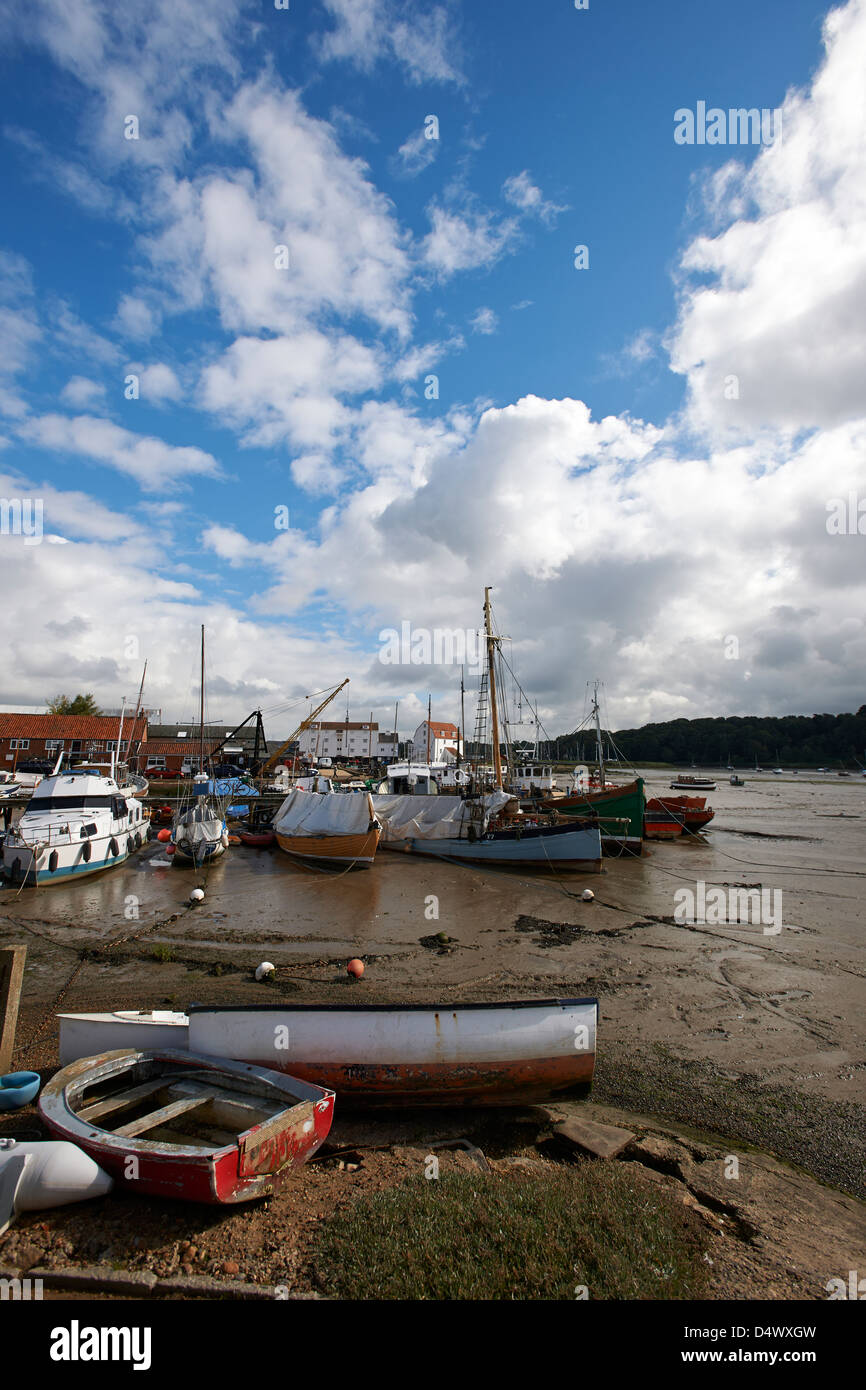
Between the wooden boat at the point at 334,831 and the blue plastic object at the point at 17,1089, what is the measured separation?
19.0 meters

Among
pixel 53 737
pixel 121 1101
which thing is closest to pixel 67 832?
pixel 121 1101

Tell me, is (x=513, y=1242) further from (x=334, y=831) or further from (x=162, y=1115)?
(x=334, y=831)

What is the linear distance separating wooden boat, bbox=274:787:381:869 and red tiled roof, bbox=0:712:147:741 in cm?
4170

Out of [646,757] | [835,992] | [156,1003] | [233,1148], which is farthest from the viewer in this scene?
[646,757]

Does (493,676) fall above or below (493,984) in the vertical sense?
above

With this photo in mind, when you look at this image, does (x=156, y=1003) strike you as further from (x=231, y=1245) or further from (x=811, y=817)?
(x=811, y=817)

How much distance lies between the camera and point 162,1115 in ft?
18.8

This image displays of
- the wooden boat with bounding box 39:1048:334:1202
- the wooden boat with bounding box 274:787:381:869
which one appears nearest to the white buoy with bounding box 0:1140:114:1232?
the wooden boat with bounding box 39:1048:334:1202

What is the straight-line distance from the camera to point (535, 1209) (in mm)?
4855

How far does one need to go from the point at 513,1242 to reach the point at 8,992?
21.4ft

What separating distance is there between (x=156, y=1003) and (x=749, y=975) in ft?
38.4

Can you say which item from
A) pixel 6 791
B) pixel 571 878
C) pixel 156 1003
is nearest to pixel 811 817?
pixel 571 878

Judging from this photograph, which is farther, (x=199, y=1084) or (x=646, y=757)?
(x=646, y=757)
